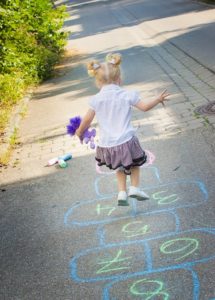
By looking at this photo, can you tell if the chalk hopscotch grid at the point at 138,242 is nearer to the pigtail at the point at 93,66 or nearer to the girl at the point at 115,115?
the girl at the point at 115,115

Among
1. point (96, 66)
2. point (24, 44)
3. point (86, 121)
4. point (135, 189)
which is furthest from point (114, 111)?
point (24, 44)

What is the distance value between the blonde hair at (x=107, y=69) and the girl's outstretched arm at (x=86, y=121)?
30 centimetres

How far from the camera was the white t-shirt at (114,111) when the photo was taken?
4539mm

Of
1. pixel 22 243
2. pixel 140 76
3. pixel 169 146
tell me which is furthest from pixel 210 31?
pixel 22 243

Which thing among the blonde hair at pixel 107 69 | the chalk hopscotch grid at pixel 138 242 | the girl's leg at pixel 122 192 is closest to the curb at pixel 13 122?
the chalk hopscotch grid at pixel 138 242

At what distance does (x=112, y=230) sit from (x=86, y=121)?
1050 millimetres

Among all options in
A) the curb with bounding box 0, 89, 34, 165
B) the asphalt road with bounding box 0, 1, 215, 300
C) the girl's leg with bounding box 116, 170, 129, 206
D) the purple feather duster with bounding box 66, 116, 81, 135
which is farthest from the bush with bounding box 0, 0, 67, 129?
the girl's leg with bounding box 116, 170, 129, 206

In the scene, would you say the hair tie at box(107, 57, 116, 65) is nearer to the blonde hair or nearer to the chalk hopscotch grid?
the blonde hair

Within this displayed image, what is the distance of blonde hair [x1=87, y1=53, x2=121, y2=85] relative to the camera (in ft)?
14.6

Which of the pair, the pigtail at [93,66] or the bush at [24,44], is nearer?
the pigtail at [93,66]

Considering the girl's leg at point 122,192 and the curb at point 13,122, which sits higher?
the girl's leg at point 122,192

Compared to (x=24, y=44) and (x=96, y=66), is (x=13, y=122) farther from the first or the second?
(x=96, y=66)

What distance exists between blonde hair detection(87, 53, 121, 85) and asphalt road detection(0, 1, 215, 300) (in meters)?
1.29

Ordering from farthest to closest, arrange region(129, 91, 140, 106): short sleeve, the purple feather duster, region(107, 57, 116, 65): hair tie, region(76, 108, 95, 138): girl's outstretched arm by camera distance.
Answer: the purple feather duster
region(76, 108, 95, 138): girl's outstretched arm
region(129, 91, 140, 106): short sleeve
region(107, 57, 116, 65): hair tie
